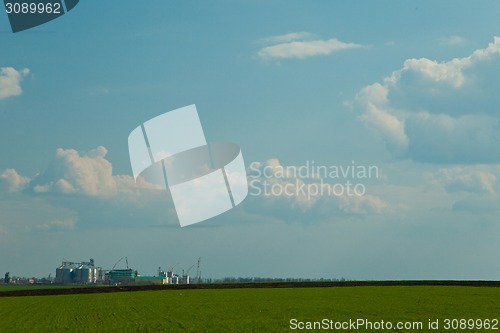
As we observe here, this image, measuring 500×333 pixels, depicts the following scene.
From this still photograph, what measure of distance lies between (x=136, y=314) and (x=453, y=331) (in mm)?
30574

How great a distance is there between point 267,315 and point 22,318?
880 inches

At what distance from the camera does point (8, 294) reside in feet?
387

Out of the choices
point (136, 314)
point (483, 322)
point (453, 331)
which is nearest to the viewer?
point (453, 331)

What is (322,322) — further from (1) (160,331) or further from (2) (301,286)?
(2) (301,286)

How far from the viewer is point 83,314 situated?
67.1 metres

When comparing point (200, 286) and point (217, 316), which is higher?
point (200, 286)

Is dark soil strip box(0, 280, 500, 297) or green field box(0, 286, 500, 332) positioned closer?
green field box(0, 286, 500, 332)

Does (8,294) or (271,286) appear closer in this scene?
(8,294)

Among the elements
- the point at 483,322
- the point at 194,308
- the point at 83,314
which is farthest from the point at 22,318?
the point at 483,322

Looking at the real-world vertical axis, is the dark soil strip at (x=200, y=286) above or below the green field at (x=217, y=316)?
above

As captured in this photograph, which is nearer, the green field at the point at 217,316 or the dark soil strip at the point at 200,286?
the green field at the point at 217,316

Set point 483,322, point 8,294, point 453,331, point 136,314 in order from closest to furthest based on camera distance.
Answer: point 453,331, point 483,322, point 136,314, point 8,294

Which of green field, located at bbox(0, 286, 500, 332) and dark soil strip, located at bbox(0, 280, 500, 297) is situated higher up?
dark soil strip, located at bbox(0, 280, 500, 297)

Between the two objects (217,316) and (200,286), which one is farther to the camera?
(200,286)
